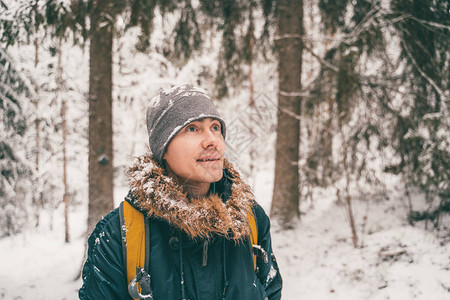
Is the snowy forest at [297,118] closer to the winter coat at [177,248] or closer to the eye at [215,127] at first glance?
the eye at [215,127]

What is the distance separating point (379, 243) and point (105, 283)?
5111mm

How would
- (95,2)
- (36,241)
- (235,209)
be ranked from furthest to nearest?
(36,241)
(95,2)
(235,209)

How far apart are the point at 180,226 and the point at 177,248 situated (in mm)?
143

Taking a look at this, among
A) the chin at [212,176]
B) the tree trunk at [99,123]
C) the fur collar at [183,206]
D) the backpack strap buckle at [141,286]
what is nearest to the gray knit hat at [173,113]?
the fur collar at [183,206]

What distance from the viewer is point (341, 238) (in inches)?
224

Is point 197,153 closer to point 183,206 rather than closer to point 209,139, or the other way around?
point 209,139

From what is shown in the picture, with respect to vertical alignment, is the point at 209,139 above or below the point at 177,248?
above

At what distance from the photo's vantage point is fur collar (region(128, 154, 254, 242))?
4.63 feet

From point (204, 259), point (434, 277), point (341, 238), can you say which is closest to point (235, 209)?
point (204, 259)

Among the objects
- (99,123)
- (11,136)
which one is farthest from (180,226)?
(11,136)

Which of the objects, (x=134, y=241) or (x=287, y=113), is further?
(x=287, y=113)

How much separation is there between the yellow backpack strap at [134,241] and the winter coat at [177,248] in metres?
0.03

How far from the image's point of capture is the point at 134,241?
4.59 ft

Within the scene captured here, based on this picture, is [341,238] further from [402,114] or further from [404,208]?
[402,114]
